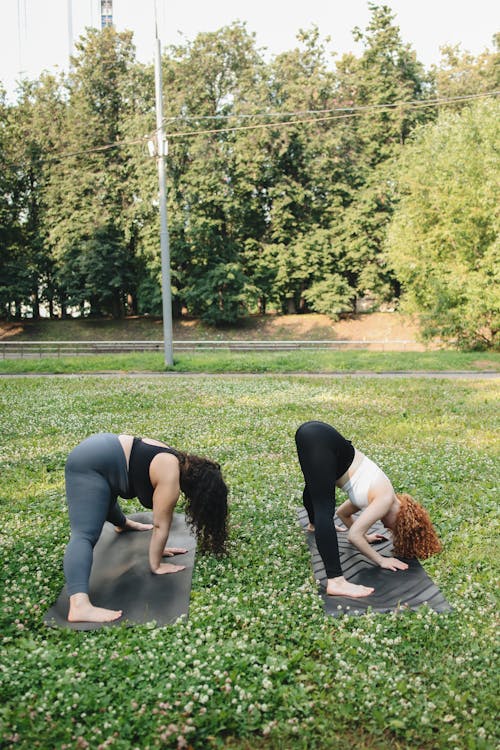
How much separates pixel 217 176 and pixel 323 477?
39.8 m

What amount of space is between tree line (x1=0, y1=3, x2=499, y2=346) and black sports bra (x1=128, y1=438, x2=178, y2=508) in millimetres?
37241

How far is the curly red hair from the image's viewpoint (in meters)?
5.82

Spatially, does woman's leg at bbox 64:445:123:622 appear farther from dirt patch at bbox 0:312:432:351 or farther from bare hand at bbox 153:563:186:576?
dirt patch at bbox 0:312:432:351

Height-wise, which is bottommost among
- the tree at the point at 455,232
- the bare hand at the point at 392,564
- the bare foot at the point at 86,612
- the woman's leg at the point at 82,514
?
the bare hand at the point at 392,564

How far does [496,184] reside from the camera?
25969 millimetres

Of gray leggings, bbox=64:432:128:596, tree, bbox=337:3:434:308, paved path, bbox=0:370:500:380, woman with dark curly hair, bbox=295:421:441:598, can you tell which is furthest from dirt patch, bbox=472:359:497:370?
tree, bbox=337:3:434:308

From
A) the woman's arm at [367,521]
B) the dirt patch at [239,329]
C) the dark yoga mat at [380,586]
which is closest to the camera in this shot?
the dark yoga mat at [380,586]

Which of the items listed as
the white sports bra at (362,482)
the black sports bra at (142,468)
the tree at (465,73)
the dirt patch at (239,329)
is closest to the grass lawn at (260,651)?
the white sports bra at (362,482)

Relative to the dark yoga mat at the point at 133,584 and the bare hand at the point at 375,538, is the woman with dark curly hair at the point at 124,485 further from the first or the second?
the bare hand at the point at 375,538

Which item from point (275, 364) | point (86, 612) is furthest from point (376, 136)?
point (86, 612)

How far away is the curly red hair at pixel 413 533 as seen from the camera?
229 inches

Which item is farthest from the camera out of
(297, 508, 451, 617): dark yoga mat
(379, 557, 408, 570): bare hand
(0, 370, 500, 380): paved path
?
(0, 370, 500, 380): paved path

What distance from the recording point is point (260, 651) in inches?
169

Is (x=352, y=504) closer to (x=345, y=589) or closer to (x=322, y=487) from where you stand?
(x=322, y=487)
